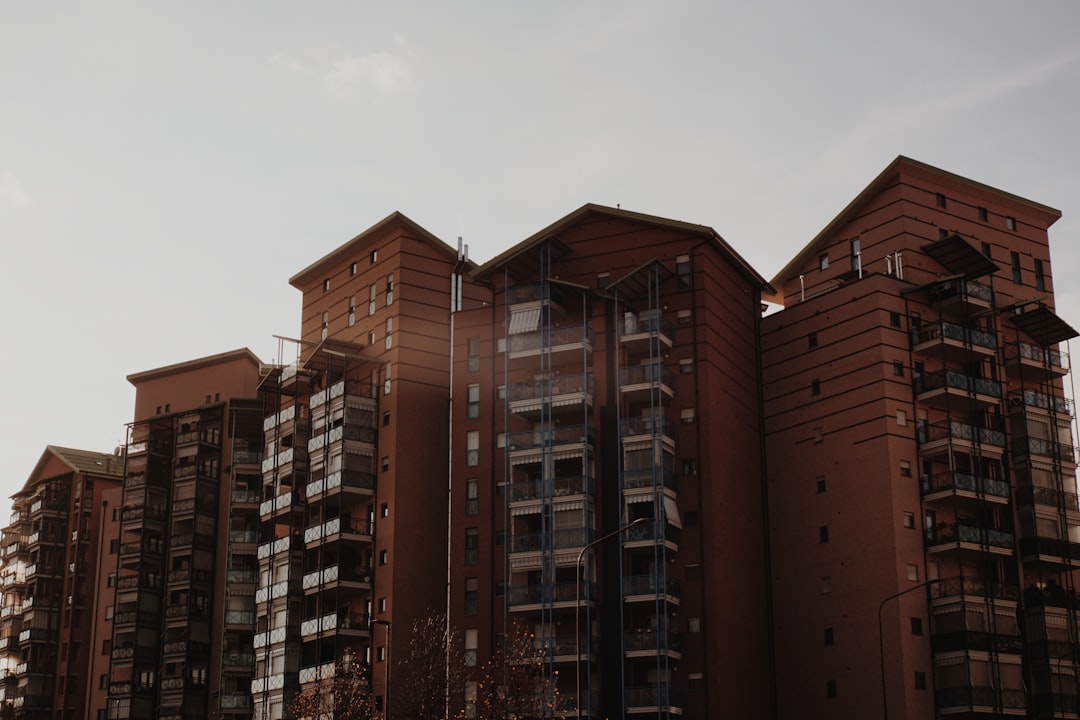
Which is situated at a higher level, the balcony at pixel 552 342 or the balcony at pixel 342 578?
the balcony at pixel 552 342

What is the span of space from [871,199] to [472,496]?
1145 inches

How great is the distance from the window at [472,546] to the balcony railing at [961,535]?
79.4ft

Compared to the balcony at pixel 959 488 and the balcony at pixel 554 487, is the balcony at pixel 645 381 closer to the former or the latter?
the balcony at pixel 554 487

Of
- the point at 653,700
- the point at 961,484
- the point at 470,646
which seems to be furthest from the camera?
the point at 470,646

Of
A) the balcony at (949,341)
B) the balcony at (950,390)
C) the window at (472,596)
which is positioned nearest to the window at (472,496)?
the window at (472,596)

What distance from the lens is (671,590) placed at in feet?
228

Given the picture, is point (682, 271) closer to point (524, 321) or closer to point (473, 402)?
point (524, 321)

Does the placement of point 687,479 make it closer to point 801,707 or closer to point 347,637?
point 801,707

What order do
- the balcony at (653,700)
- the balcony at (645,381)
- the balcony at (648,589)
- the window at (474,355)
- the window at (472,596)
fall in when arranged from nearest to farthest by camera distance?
the balcony at (653,700)
the balcony at (648,589)
the balcony at (645,381)
the window at (472,596)
the window at (474,355)

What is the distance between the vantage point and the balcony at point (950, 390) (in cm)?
7325

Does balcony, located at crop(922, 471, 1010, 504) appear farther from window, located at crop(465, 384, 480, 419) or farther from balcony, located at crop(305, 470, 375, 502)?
balcony, located at crop(305, 470, 375, 502)

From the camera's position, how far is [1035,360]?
78250 mm

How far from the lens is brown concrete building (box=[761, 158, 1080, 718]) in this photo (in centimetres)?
6894

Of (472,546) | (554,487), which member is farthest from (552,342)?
(472,546)
